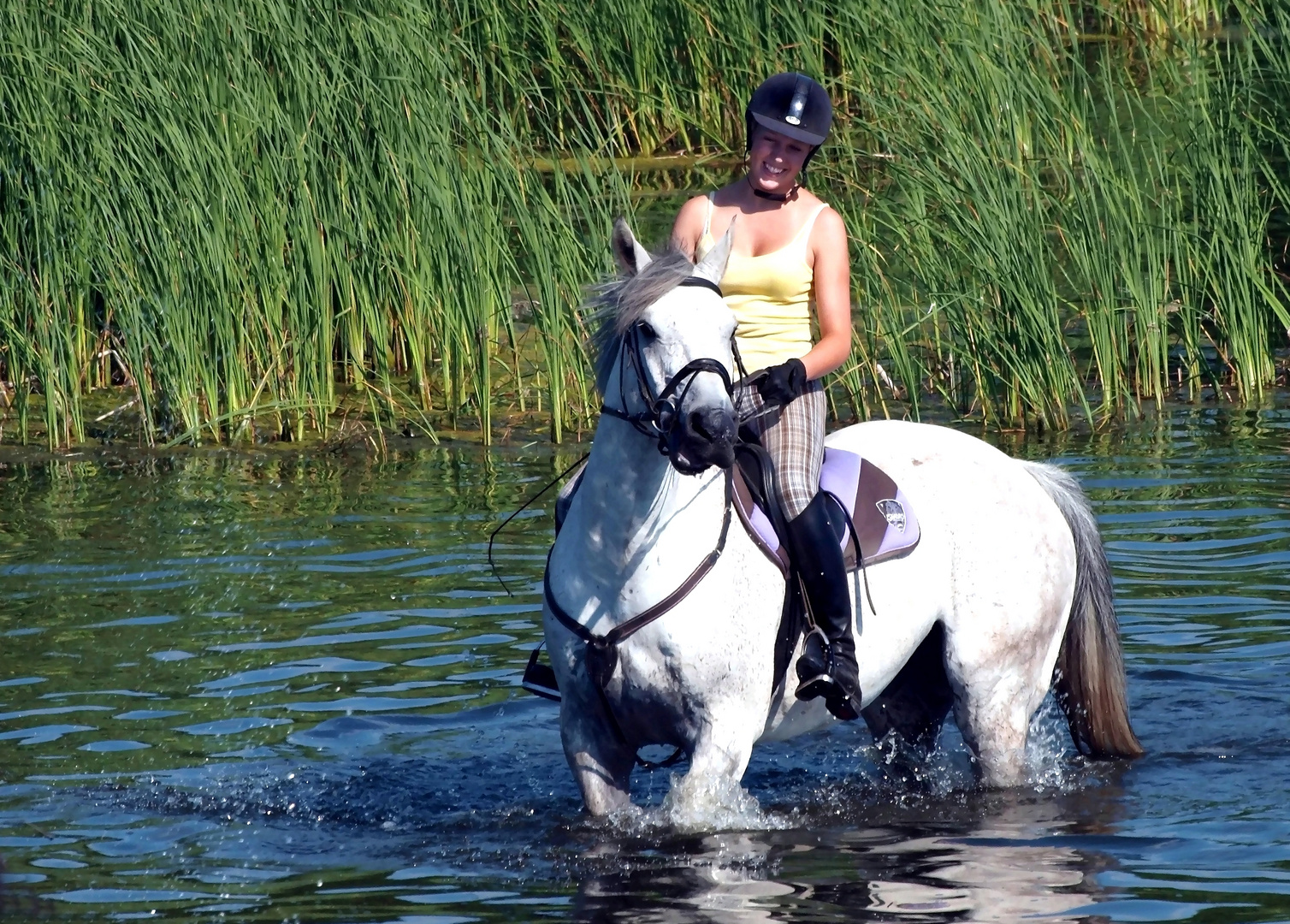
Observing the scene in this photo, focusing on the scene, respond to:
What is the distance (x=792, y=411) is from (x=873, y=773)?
1.59m

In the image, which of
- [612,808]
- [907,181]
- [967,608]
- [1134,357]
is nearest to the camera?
[612,808]

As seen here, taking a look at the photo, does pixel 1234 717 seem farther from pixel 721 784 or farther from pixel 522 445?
pixel 522 445

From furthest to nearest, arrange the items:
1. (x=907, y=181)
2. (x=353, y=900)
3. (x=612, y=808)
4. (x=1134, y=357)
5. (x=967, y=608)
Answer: (x=1134, y=357) < (x=907, y=181) < (x=967, y=608) < (x=612, y=808) < (x=353, y=900)

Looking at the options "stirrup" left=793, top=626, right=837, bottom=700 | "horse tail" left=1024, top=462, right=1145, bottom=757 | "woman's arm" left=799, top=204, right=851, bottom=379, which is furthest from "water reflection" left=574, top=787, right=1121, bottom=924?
"woman's arm" left=799, top=204, right=851, bottom=379

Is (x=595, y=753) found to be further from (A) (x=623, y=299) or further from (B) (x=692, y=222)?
(B) (x=692, y=222)

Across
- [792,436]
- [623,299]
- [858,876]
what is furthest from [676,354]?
[858,876]

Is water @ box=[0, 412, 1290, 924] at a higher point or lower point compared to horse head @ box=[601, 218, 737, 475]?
lower

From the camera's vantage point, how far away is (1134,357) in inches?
466

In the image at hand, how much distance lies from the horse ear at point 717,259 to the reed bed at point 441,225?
515 cm

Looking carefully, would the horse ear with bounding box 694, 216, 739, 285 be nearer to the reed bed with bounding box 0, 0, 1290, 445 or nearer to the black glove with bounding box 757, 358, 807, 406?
the black glove with bounding box 757, 358, 807, 406

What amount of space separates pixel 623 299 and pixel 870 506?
1.25 meters

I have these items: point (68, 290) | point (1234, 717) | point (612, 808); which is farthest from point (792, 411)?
point (68, 290)

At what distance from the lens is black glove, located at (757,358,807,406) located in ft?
17.1

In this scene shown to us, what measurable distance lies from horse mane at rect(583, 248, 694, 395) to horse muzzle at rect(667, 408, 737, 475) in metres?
0.39
